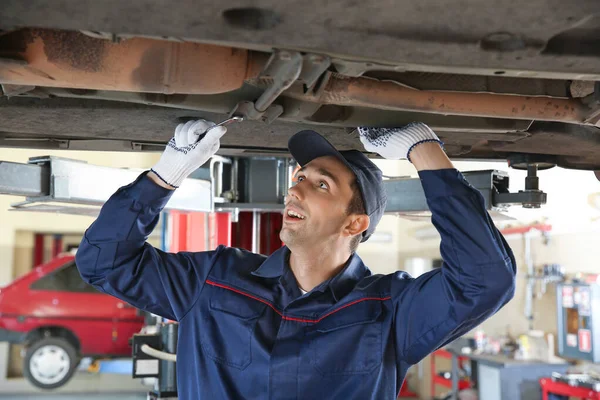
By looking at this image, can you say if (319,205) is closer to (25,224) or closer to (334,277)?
(334,277)

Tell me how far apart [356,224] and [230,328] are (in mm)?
491

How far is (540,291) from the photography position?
603cm

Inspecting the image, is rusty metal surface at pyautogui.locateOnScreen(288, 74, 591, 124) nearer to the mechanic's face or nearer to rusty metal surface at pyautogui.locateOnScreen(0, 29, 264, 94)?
rusty metal surface at pyautogui.locateOnScreen(0, 29, 264, 94)

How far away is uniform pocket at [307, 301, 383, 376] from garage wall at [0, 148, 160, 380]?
6534 mm

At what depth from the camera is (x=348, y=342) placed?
160 cm

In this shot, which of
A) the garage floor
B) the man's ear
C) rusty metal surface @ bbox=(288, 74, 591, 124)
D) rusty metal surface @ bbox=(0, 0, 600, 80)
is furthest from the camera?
the garage floor

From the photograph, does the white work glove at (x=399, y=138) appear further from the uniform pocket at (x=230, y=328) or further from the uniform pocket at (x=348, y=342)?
the uniform pocket at (x=230, y=328)

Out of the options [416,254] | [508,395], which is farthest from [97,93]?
[416,254]

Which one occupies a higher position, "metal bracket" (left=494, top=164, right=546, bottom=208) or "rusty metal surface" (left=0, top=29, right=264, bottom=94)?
"rusty metal surface" (left=0, top=29, right=264, bottom=94)

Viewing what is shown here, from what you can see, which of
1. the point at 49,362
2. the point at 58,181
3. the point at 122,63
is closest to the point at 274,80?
the point at 122,63

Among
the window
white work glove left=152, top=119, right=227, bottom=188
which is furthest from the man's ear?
the window

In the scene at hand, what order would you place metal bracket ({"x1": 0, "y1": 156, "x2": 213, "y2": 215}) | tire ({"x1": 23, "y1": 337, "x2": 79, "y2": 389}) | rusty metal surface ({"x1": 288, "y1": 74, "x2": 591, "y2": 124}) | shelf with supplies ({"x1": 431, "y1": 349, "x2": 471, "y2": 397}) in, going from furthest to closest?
tire ({"x1": 23, "y1": 337, "x2": 79, "y2": 389}) → shelf with supplies ({"x1": 431, "y1": 349, "x2": 471, "y2": 397}) → metal bracket ({"x1": 0, "y1": 156, "x2": 213, "y2": 215}) → rusty metal surface ({"x1": 288, "y1": 74, "x2": 591, "y2": 124})

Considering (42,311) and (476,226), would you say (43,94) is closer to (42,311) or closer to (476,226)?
(476,226)

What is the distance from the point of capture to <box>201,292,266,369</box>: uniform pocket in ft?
5.28
